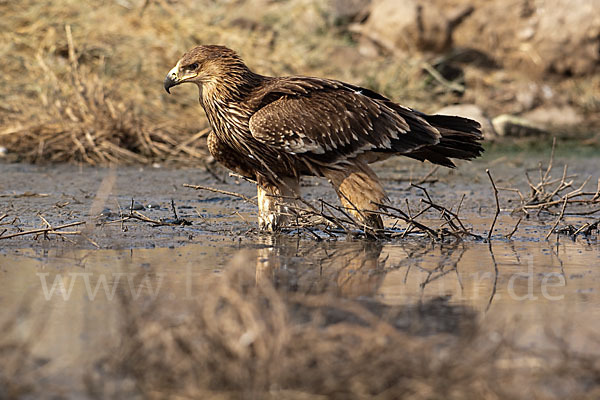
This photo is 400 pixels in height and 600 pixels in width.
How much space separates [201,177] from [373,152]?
3059mm

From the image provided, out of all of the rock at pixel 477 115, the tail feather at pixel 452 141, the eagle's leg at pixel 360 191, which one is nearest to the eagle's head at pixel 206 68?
the eagle's leg at pixel 360 191

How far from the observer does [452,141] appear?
5727mm

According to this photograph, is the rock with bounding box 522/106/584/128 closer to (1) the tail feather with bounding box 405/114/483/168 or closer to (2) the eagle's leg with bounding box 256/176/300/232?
(1) the tail feather with bounding box 405/114/483/168

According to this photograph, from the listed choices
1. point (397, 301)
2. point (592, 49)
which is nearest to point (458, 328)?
point (397, 301)

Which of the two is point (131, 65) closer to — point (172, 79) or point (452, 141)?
point (172, 79)

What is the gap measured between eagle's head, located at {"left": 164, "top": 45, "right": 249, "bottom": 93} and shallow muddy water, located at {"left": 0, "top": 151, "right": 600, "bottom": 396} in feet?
3.08

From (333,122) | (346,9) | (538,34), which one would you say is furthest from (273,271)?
(538,34)

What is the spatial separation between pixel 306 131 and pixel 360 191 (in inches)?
19.3

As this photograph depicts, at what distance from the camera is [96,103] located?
920 cm

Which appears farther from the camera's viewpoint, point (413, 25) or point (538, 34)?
point (538, 34)

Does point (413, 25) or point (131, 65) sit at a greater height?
point (413, 25)

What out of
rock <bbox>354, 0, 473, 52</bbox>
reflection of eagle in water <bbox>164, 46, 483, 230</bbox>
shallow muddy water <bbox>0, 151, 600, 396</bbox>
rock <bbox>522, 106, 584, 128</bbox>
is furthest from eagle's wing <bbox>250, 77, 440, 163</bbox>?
rock <bbox>354, 0, 473, 52</bbox>

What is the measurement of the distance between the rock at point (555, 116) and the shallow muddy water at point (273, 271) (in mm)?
5878

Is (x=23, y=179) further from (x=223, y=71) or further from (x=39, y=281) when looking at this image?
(x=39, y=281)
